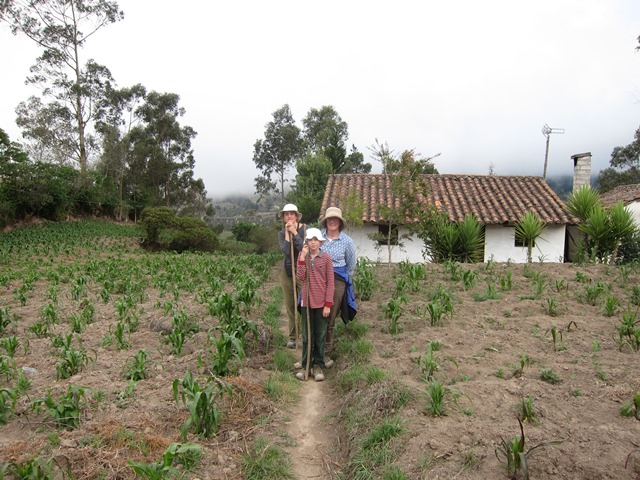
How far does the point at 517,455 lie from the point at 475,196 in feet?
54.4

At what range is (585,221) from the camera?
34.4 ft

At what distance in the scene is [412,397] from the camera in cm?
398

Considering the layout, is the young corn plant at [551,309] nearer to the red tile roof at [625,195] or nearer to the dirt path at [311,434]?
the dirt path at [311,434]

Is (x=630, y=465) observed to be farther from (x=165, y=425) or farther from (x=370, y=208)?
(x=370, y=208)

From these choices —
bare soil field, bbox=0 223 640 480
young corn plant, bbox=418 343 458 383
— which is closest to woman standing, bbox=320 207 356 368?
bare soil field, bbox=0 223 640 480

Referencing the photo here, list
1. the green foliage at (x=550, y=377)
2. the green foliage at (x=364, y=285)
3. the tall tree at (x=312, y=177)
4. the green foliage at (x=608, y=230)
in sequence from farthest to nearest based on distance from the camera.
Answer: the tall tree at (x=312, y=177) < the green foliage at (x=608, y=230) < the green foliage at (x=364, y=285) < the green foliage at (x=550, y=377)

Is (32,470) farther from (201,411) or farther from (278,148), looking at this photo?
(278,148)

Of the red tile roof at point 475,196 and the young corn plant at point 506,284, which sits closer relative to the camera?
the young corn plant at point 506,284

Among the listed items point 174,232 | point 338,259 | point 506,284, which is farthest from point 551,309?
point 174,232

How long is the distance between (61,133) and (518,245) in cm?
3657

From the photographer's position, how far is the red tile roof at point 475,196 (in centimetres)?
1675

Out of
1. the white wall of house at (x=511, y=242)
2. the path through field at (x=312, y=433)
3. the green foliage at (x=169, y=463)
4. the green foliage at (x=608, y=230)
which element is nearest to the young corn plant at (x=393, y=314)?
the path through field at (x=312, y=433)

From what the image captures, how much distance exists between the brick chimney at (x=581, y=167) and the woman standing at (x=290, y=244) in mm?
21507

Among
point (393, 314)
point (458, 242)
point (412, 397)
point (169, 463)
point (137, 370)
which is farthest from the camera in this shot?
point (458, 242)
